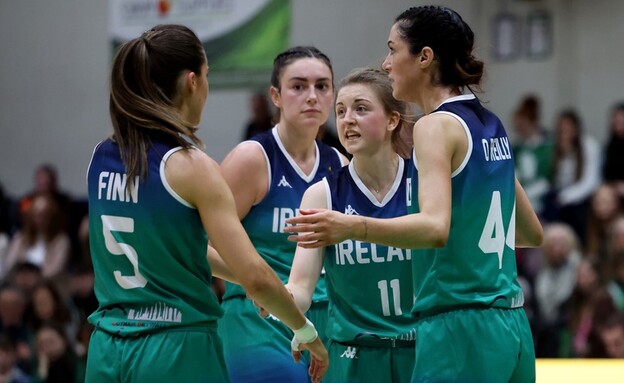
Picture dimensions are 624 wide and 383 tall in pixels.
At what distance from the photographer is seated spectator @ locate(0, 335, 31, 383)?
35.8 ft

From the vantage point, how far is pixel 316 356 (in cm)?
403

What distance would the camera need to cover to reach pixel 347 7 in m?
12.4

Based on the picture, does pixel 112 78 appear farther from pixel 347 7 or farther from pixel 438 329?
pixel 347 7

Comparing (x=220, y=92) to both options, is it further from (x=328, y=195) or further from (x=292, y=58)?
(x=328, y=195)

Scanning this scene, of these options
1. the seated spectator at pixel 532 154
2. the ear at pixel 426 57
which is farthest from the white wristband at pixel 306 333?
the seated spectator at pixel 532 154

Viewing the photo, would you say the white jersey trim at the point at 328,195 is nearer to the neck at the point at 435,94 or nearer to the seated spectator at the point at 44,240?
the neck at the point at 435,94

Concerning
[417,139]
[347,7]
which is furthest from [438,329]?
[347,7]

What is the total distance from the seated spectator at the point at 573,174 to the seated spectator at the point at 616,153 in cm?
16

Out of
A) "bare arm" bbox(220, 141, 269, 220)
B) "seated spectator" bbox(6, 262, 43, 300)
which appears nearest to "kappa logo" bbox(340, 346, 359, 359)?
"bare arm" bbox(220, 141, 269, 220)

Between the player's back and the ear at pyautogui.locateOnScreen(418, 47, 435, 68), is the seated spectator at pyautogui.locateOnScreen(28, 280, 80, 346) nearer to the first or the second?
the player's back

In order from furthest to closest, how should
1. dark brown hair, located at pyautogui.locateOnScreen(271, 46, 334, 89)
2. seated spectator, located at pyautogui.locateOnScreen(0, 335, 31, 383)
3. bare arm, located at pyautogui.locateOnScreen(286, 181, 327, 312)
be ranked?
1. seated spectator, located at pyautogui.locateOnScreen(0, 335, 31, 383)
2. dark brown hair, located at pyautogui.locateOnScreen(271, 46, 334, 89)
3. bare arm, located at pyautogui.locateOnScreen(286, 181, 327, 312)

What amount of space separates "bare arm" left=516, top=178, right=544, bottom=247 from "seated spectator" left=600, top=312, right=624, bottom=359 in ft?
16.2

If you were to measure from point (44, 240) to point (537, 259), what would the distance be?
17.4 ft

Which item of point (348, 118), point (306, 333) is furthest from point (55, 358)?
point (306, 333)
